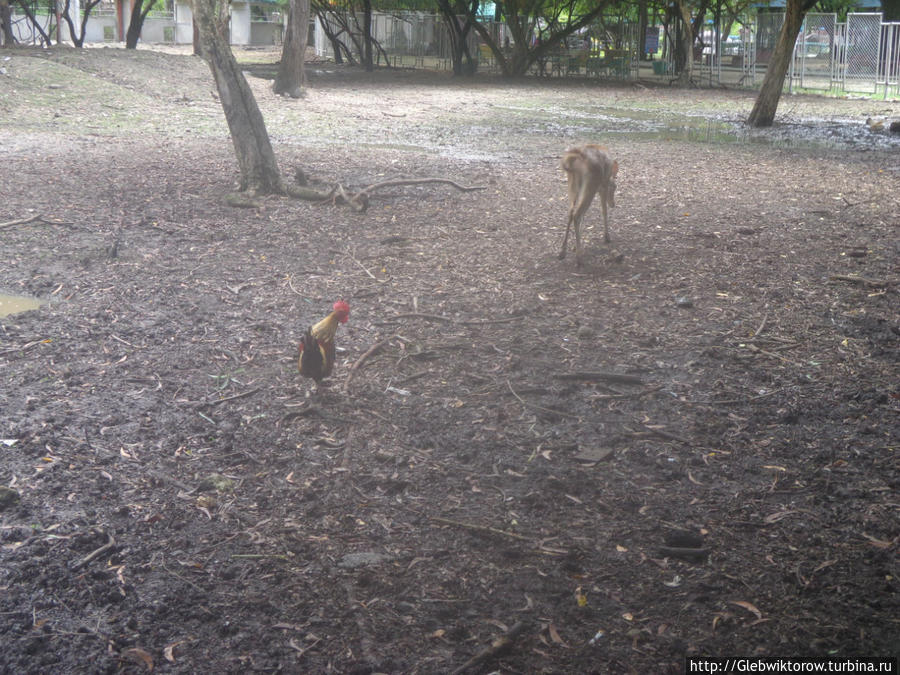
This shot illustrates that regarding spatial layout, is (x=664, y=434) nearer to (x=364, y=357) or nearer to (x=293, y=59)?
(x=364, y=357)

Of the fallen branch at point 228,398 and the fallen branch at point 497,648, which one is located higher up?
the fallen branch at point 228,398

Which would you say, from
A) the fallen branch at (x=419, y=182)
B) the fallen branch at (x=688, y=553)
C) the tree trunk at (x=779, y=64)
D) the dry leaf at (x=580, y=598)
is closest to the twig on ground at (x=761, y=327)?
the fallen branch at (x=688, y=553)

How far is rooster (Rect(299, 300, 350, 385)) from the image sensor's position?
4.13 m

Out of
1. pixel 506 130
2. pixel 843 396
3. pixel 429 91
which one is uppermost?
pixel 429 91

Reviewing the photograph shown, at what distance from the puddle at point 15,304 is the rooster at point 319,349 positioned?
2.64 metres

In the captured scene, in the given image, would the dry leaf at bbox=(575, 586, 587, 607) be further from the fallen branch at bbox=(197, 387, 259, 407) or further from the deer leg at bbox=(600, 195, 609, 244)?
the deer leg at bbox=(600, 195, 609, 244)

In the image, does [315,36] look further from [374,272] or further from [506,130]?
[374,272]

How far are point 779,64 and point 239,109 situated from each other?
35.5 feet

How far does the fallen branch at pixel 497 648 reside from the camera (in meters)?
2.54

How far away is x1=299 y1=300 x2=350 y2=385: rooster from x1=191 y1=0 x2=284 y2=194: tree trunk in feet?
16.7

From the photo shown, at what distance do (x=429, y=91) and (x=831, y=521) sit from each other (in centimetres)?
2162

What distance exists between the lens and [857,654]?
252 centimetres

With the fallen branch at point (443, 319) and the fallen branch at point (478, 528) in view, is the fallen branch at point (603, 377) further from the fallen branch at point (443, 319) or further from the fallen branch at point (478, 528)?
the fallen branch at point (478, 528)

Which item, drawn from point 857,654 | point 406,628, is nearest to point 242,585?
point 406,628
